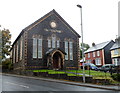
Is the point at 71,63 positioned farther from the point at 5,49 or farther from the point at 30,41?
the point at 5,49

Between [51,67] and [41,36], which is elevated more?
[41,36]

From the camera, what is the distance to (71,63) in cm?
3709

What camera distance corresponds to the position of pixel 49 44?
36094mm

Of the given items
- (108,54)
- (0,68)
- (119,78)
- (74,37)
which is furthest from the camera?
(108,54)

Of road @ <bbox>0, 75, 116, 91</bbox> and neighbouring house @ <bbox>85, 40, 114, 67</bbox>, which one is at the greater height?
neighbouring house @ <bbox>85, 40, 114, 67</bbox>

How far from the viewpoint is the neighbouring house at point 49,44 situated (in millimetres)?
33469

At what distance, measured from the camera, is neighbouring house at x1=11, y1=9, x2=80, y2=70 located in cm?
3347

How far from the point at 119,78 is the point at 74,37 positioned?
18979 millimetres

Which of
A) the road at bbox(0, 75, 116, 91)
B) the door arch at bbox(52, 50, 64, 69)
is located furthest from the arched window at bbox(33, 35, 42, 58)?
the road at bbox(0, 75, 116, 91)

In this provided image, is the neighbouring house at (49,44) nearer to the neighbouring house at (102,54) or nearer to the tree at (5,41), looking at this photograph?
the tree at (5,41)

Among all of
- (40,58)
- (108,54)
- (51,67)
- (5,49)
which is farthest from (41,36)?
(108,54)

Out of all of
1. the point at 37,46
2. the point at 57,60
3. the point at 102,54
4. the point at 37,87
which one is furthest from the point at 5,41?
the point at 37,87

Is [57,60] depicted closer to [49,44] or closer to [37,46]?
[49,44]

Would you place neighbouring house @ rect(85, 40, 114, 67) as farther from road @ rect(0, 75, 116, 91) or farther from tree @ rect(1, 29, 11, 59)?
road @ rect(0, 75, 116, 91)
